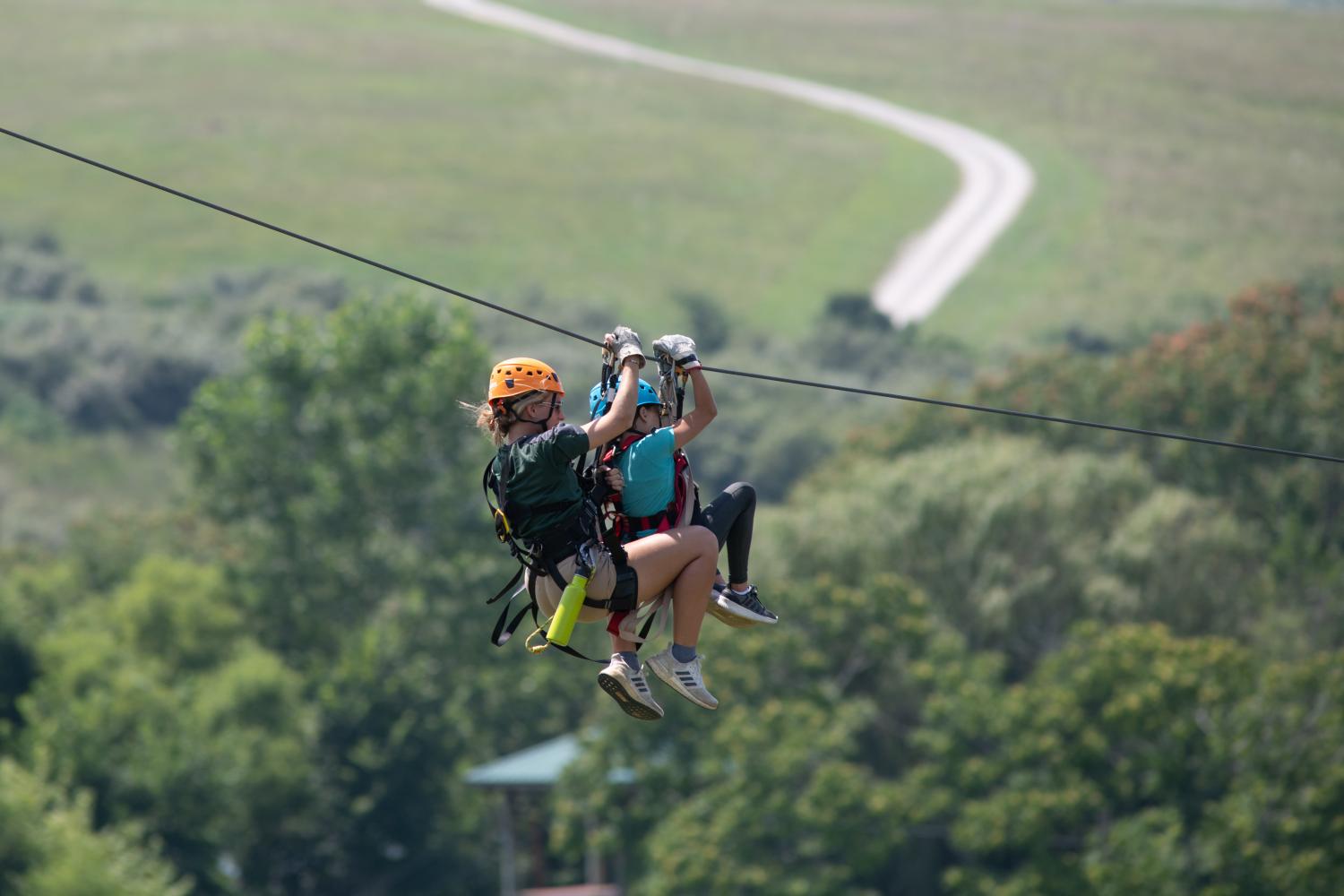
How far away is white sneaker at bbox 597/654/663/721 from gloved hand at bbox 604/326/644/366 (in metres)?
1.87

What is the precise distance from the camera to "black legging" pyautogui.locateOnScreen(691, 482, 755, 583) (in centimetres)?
1200

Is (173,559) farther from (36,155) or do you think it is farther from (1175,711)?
(36,155)

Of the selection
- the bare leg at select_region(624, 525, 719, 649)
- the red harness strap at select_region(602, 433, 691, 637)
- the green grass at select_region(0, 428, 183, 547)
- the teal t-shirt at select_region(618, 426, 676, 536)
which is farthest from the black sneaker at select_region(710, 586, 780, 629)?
the green grass at select_region(0, 428, 183, 547)

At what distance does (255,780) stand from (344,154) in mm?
101433

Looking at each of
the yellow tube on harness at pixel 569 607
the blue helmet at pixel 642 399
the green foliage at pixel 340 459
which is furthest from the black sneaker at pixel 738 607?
the green foliage at pixel 340 459

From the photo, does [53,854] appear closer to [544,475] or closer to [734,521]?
[734,521]

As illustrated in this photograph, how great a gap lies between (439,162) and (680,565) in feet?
458

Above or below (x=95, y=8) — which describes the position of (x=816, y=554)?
below

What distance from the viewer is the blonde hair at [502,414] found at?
445 inches

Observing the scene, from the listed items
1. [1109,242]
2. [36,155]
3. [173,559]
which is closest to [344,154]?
[36,155]

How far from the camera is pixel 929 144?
148250mm

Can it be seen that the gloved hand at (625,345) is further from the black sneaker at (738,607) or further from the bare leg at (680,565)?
the black sneaker at (738,607)

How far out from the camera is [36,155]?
488 ft

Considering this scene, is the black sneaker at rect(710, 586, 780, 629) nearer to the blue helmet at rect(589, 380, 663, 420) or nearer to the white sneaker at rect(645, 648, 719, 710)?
the white sneaker at rect(645, 648, 719, 710)
